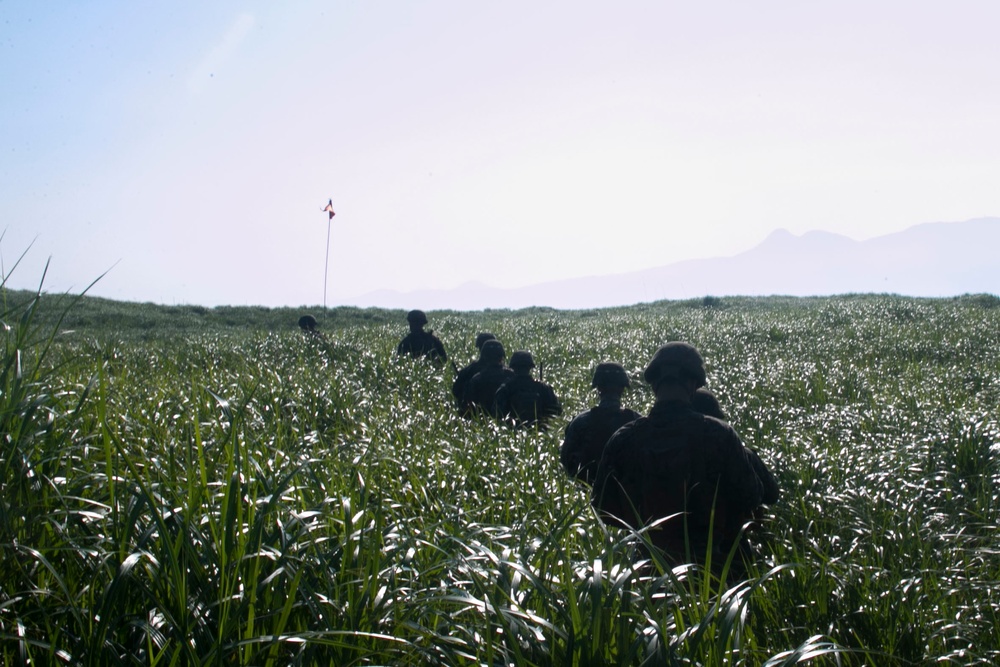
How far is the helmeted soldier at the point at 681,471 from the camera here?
14.2 feet

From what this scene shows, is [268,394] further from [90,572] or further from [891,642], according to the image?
[891,642]

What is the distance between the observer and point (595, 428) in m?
5.85

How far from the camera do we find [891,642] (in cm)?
337

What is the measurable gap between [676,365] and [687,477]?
0.66 meters

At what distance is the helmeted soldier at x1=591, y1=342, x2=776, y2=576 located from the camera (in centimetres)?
432

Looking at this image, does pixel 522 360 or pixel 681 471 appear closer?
pixel 681 471

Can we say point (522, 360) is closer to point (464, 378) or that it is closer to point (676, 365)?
point (464, 378)

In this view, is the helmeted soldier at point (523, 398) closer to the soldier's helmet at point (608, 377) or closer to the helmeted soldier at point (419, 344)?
the soldier's helmet at point (608, 377)

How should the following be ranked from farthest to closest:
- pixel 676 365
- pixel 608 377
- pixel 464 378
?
pixel 464 378
pixel 608 377
pixel 676 365

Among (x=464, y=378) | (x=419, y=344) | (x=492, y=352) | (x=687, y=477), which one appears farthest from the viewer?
(x=419, y=344)

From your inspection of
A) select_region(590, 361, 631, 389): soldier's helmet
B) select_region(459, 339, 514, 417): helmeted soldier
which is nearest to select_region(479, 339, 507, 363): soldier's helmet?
select_region(459, 339, 514, 417): helmeted soldier

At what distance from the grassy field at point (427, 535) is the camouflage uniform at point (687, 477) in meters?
0.27

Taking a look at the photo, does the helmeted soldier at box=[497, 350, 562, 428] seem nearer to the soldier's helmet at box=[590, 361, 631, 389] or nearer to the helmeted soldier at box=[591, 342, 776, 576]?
the soldier's helmet at box=[590, 361, 631, 389]

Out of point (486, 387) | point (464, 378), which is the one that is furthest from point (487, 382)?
point (464, 378)
